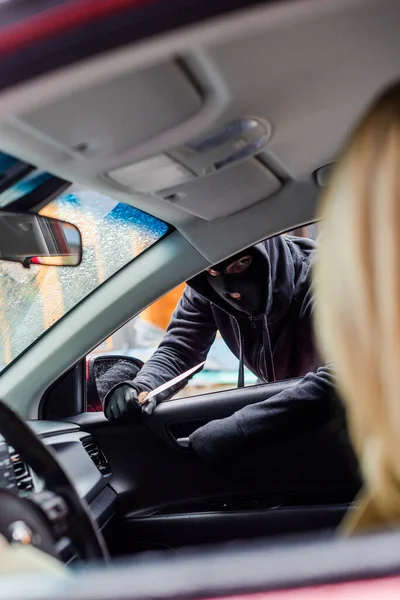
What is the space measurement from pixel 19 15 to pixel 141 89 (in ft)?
1.29

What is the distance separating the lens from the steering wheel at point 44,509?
40.3 inches

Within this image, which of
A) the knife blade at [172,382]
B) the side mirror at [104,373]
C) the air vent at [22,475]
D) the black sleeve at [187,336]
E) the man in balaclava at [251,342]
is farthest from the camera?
the black sleeve at [187,336]

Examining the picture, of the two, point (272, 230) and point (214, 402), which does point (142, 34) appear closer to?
point (272, 230)

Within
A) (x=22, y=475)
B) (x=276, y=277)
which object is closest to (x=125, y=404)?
(x=276, y=277)

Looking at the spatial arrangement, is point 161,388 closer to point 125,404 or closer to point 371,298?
point 125,404

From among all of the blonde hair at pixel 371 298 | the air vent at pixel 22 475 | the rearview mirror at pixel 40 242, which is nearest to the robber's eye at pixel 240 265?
the rearview mirror at pixel 40 242

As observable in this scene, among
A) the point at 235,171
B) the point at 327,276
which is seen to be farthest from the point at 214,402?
the point at 327,276

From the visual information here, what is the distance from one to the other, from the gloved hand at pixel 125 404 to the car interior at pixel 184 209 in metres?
0.05

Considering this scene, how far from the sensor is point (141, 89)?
1.10 metres

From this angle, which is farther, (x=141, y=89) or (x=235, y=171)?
(x=235, y=171)

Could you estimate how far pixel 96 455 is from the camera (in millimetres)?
2299

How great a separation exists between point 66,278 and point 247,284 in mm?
645

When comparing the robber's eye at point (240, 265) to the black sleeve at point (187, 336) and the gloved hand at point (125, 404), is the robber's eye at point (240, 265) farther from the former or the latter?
the gloved hand at point (125, 404)

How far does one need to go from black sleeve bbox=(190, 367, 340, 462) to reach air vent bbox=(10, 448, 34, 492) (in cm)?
83
